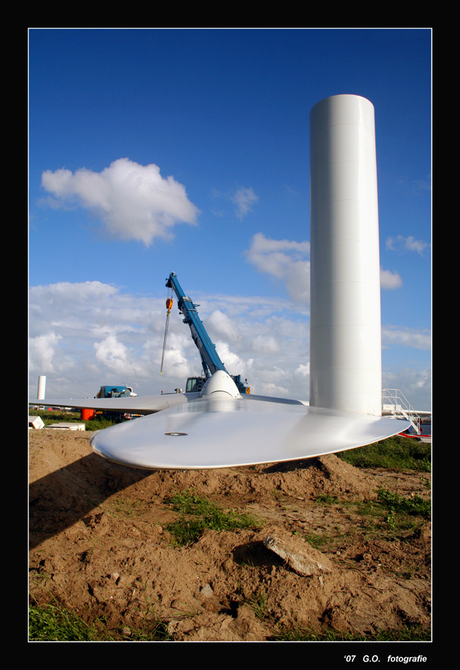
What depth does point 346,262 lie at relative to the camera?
730 centimetres

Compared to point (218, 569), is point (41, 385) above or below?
above

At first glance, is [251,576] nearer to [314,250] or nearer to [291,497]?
[291,497]

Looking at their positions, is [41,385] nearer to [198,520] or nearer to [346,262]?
[198,520]

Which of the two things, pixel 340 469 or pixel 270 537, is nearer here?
pixel 270 537

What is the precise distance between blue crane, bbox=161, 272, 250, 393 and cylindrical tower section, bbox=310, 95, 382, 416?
1256 centimetres

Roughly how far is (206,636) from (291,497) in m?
6.12

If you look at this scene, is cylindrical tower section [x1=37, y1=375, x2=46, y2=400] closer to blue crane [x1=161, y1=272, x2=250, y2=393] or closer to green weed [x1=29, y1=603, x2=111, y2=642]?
blue crane [x1=161, y1=272, x2=250, y2=393]

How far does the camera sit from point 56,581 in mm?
5410

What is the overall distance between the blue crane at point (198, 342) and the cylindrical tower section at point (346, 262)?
1256cm

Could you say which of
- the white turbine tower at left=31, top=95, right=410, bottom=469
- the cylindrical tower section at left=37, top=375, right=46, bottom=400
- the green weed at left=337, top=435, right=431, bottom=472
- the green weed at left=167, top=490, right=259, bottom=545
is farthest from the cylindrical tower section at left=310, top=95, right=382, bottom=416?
the cylindrical tower section at left=37, top=375, right=46, bottom=400

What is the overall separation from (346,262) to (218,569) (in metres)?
5.93

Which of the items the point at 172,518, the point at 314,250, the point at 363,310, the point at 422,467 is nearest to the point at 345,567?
the point at 172,518

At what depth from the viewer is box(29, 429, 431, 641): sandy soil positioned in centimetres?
486

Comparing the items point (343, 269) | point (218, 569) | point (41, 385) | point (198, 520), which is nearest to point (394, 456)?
point (198, 520)
